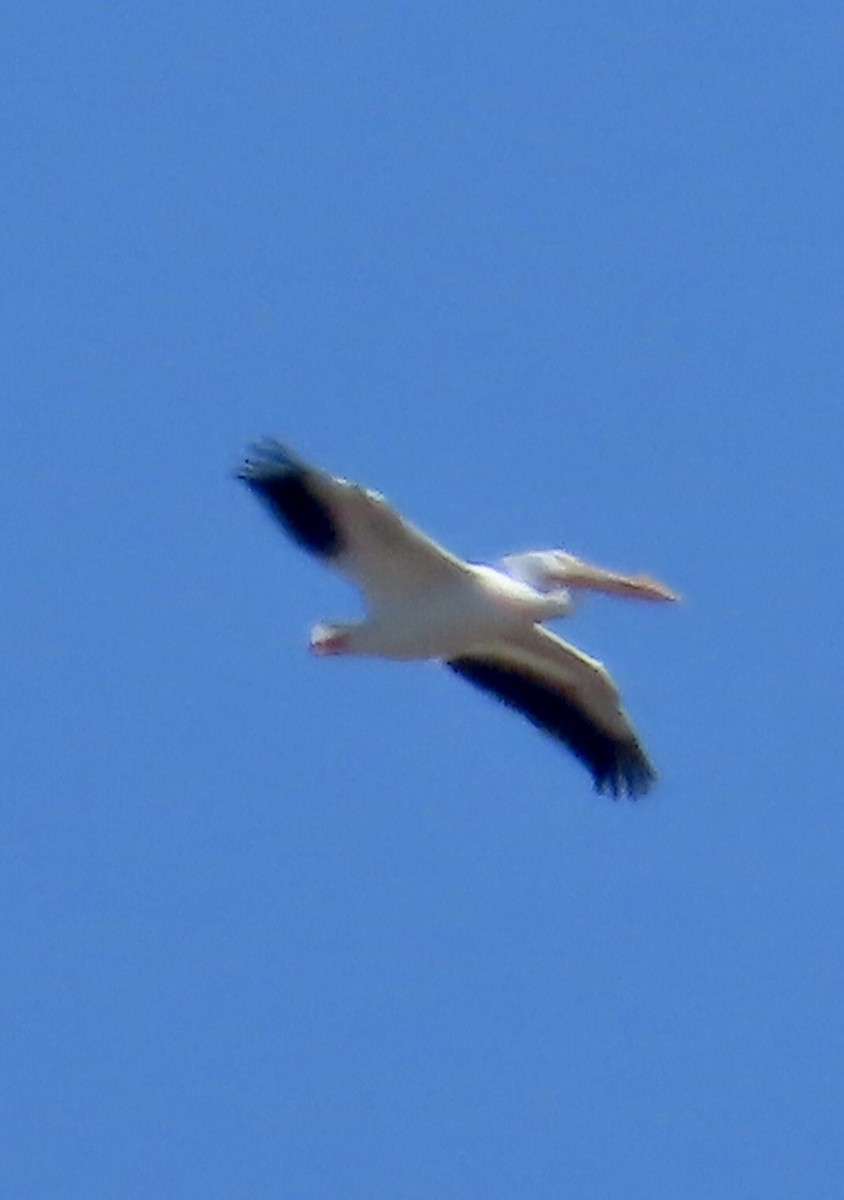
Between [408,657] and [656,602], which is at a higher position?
[656,602]

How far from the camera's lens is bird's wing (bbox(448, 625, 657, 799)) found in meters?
23.4

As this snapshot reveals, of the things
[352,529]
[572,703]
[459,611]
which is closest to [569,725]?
[572,703]

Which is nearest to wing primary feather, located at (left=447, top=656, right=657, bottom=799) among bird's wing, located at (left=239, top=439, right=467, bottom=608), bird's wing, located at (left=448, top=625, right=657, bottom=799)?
bird's wing, located at (left=448, top=625, right=657, bottom=799)

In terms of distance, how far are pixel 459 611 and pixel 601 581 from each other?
78.0 inches

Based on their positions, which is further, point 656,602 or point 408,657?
point 656,602

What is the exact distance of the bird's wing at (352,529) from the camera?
21.4 meters

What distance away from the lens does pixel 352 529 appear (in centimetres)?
2161

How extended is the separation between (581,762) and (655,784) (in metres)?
0.51

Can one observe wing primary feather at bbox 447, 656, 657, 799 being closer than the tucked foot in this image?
No

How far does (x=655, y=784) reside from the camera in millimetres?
23688

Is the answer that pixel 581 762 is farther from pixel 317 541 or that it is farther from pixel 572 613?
pixel 317 541

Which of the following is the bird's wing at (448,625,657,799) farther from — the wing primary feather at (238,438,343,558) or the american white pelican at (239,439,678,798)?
the wing primary feather at (238,438,343,558)

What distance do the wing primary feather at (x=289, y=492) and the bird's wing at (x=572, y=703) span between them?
2.10m

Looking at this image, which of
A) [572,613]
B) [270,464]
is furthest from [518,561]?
[270,464]
